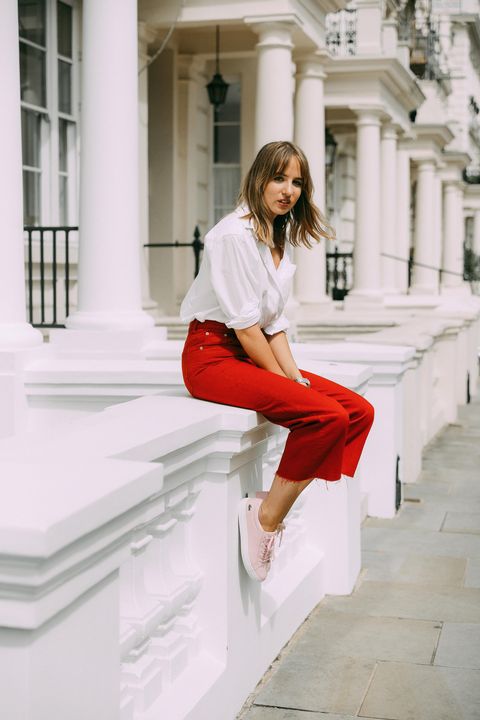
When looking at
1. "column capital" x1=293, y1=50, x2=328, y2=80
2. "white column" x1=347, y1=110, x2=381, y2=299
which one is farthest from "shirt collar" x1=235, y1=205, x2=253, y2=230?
"white column" x1=347, y1=110, x2=381, y2=299

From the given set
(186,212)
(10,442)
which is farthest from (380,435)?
(186,212)

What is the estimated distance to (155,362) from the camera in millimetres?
5906

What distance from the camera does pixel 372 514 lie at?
7617mm

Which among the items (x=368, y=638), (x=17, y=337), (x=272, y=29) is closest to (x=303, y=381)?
(x=368, y=638)

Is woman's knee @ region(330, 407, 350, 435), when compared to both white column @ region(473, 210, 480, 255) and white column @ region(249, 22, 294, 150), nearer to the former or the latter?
white column @ region(249, 22, 294, 150)

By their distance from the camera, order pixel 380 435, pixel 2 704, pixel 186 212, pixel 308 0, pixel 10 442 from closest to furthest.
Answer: pixel 2 704
pixel 10 442
pixel 380 435
pixel 308 0
pixel 186 212

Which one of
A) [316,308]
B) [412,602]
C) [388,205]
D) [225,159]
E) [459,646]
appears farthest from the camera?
[388,205]

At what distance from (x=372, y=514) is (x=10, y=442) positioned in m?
4.91

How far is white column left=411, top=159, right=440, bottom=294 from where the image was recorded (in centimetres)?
2784

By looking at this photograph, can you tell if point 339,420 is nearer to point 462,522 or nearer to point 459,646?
point 459,646

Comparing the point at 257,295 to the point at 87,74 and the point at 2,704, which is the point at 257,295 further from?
the point at 87,74

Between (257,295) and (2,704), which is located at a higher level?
(257,295)

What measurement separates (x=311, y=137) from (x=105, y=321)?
8.49 metres

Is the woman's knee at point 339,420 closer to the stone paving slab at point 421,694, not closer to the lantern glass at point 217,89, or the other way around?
the stone paving slab at point 421,694
